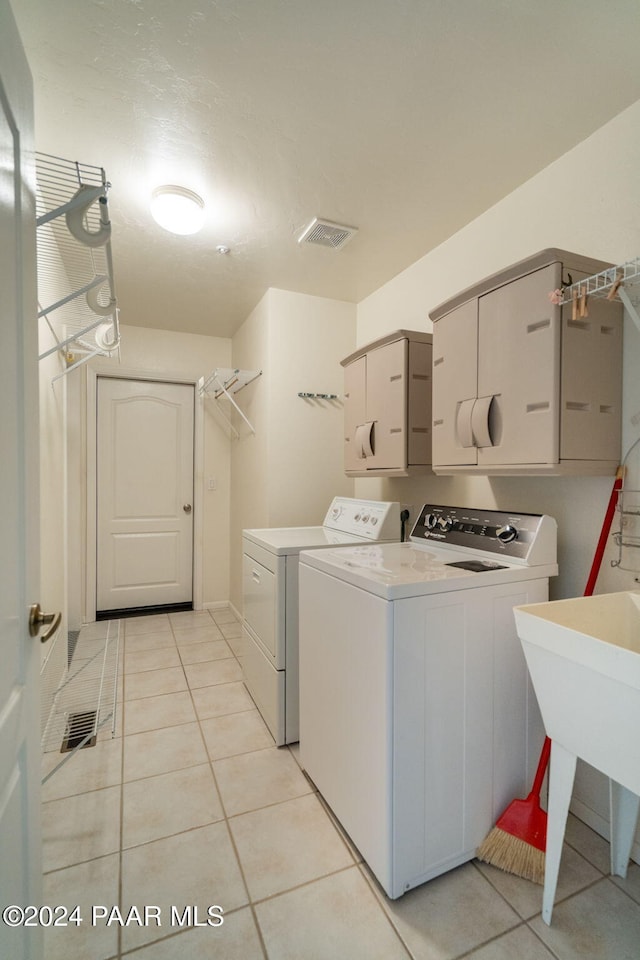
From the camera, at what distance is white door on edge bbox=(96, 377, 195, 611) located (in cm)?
395

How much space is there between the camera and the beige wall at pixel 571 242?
156cm

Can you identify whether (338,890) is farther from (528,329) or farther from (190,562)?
(190,562)

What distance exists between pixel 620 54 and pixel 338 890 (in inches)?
108

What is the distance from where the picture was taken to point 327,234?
240cm

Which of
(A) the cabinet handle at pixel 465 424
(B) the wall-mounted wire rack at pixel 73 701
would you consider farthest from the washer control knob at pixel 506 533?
(B) the wall-mounted wire rack at pixel 73 701

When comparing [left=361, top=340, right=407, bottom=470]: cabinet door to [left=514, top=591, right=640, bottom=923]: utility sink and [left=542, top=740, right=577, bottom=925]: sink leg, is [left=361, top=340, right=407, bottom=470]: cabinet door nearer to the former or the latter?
[left=514, top=591, right=640, bottom=923]: utility sink

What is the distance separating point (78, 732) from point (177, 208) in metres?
2.56

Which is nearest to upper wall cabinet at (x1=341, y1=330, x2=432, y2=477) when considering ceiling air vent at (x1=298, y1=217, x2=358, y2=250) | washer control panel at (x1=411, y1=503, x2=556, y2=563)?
washer control panel at (x1=411, y1=503, x2=556, y2=563)

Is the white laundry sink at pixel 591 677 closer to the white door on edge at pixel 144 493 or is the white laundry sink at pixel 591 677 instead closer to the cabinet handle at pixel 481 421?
the cabinet handle at pixel 481 421

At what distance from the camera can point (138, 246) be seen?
8.36 ft

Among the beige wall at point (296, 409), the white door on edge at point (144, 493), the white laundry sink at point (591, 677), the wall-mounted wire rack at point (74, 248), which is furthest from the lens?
the white door on edge at point (144, 493)

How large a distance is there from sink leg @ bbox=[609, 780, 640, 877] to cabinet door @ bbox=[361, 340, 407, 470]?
1.46 metres

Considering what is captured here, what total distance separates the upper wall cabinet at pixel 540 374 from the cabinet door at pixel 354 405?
85 cm

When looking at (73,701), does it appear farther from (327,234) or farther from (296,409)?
(327,234)
